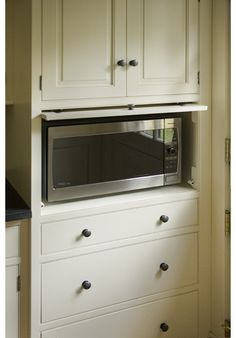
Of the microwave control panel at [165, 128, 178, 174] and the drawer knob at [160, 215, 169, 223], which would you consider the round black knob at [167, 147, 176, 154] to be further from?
the drawer knob at [160, 215, 169, 223]

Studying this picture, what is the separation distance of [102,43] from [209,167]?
806mm

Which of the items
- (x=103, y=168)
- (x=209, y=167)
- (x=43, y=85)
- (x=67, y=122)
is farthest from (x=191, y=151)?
(x=43, y=85)

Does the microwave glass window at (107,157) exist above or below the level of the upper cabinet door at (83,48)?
below

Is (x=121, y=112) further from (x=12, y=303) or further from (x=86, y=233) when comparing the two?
(x=12, y=303)

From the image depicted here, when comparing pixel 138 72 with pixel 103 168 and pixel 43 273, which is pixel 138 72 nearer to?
pixel 103 168

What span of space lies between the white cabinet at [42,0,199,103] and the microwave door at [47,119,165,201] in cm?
15

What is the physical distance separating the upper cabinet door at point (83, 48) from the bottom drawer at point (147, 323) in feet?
3.17

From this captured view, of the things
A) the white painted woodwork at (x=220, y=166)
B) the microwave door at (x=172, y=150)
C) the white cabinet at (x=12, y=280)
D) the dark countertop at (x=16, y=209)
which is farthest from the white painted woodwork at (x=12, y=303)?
the white painted woodwork at (x=220, y=166)

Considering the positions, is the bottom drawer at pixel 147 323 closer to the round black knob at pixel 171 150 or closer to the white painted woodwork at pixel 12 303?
the white painted woodwork at pixel 12 303

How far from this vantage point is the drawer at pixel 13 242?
182cm


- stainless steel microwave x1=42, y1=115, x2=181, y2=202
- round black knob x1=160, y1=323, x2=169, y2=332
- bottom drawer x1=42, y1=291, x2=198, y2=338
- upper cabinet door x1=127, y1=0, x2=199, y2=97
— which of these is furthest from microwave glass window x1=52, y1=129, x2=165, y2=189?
round black knob x1=160, y1=323, x2=169, y2=332

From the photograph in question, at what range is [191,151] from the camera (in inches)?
90.4

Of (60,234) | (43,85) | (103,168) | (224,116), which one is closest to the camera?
(43,85)

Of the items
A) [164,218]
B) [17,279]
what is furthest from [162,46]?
[17,279]
